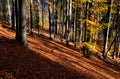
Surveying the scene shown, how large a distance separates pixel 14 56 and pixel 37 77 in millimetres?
3218

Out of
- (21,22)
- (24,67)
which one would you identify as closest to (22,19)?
(21,22)

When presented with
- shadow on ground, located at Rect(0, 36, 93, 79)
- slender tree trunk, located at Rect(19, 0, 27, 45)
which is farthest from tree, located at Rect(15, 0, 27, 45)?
shadow on ground, located at Rect(0, 36, 93, 79)

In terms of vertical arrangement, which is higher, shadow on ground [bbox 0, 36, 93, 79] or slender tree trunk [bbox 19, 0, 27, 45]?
slender tree trunk [bbox 19, 0, 27, 45]

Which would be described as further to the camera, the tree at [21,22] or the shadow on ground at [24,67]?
the tree at [21,22]

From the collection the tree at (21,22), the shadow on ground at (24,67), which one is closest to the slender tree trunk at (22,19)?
the tree at (21,22)

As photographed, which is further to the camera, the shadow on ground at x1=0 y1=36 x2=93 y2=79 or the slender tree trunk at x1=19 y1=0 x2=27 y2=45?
the slender tree trunk at x1=19 y1=0 x2=27 y2=45

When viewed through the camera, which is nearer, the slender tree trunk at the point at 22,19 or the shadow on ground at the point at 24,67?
the shadow on ground at the point at 24,67

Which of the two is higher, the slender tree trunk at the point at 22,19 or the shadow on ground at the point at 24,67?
the slender tree trunk at the point at 22,19

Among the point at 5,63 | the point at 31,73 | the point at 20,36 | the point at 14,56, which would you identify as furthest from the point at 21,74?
the point at 20,36

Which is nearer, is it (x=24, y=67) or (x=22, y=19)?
(x=24, y=67)

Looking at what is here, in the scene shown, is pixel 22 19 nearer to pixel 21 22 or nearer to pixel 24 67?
pixel 21 22

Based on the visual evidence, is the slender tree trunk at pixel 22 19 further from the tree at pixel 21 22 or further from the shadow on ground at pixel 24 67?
the shadow on ground at pixel 24 67

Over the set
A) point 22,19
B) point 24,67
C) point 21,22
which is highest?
point 22,19

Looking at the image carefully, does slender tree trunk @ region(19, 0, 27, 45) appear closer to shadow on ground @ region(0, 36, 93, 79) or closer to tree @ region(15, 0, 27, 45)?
tree @ region(15, 0, 27, 45)
